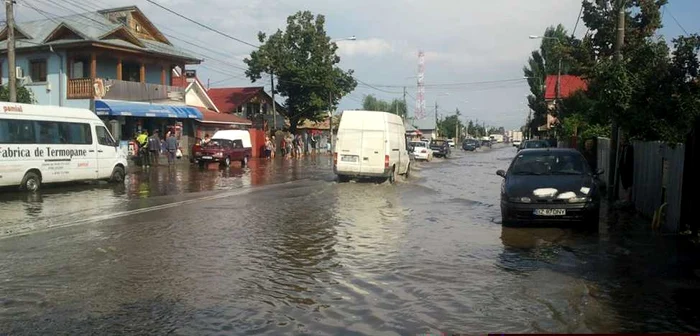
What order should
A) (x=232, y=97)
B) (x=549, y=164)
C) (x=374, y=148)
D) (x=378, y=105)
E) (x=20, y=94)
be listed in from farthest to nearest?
(x=378, y=105), (x=232, y=97), (x=20, y=94), (x=374, y=148), (x=549, y=164)

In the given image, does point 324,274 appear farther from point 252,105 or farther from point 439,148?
point 439,148

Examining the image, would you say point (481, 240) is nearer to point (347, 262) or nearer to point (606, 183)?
point (347, 262)

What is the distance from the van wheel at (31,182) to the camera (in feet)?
55.9

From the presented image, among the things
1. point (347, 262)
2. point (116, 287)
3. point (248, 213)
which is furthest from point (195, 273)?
point (248, 213)

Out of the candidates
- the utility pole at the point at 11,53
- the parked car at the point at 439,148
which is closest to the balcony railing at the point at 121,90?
the utility pole at the point at 11,53

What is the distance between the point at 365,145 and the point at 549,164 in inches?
397

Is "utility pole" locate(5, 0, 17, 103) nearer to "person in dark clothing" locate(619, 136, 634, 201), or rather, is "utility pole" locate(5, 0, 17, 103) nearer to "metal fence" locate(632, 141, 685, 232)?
"person in dark clothing" locate(619, 136, 634, 201)

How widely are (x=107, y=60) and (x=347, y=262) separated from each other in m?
30.1

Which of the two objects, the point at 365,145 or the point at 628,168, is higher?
the point at 365,145

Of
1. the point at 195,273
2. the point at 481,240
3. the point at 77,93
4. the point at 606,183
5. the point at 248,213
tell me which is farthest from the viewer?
the point at 77,93

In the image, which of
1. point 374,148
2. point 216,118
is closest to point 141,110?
point 216,118

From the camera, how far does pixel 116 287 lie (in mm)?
6789

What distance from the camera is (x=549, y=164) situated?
12125mm

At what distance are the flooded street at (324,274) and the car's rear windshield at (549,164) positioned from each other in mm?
1223
